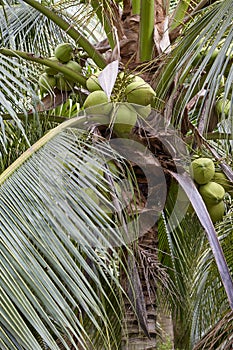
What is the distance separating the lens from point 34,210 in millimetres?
1549

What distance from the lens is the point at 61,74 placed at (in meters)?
2.28

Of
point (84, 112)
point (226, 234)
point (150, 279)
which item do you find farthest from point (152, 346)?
point (84, 112)

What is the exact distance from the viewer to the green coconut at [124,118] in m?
1.84

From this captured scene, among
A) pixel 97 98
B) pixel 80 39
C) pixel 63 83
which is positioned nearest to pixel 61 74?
pixel 63 83

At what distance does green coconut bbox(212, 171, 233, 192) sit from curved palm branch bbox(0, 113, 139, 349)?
1.40ft

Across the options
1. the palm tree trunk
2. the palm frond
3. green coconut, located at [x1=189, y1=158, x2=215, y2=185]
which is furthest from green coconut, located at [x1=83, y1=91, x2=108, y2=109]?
the palm frond

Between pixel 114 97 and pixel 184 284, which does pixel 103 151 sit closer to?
pixel 114 97

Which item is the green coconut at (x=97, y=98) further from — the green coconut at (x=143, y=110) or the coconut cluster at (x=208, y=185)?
the coconut cluster at (x=208, y=185)

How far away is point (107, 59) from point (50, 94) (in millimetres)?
242

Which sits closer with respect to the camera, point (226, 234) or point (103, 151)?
point (103, 151)

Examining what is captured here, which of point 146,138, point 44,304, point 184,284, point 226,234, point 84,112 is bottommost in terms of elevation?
point 184,284

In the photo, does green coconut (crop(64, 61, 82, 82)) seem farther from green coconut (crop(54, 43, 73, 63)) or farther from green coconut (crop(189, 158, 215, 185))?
green coconut (crop(189, 158, 215, 185))

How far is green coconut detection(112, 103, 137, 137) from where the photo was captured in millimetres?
1839

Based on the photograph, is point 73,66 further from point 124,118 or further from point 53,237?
point 53,237
